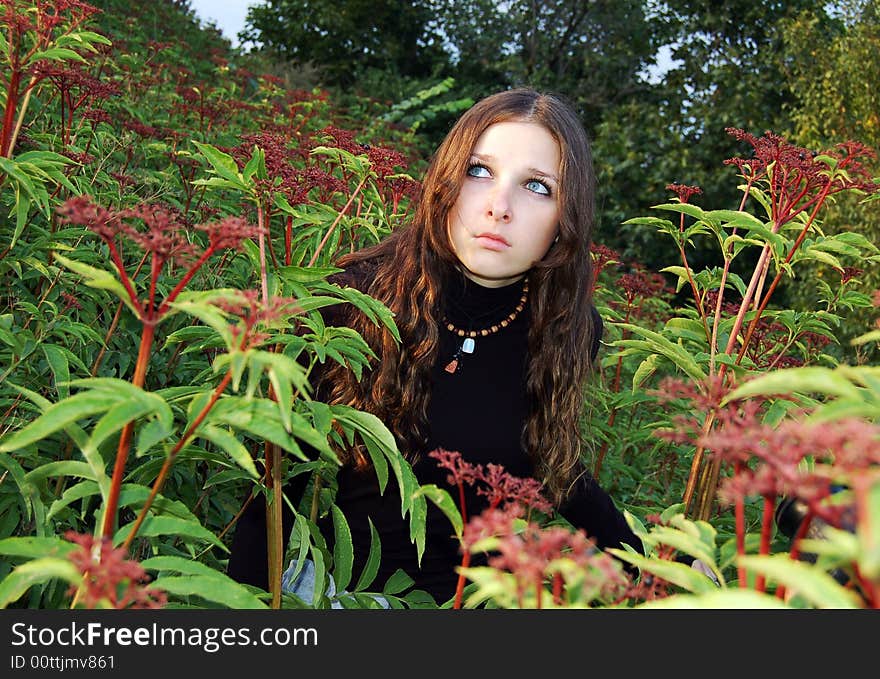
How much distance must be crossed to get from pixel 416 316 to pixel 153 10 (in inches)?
291

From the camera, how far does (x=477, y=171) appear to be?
182cm

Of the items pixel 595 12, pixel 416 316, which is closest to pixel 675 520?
pixel 416 316

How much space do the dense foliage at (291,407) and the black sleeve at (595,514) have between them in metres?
0.07

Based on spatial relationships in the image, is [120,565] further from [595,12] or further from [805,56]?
[595,12]

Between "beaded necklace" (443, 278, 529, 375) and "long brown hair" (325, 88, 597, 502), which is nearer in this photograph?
"long brown hair" (325, 88, 597, 502)

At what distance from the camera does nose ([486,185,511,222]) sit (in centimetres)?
168

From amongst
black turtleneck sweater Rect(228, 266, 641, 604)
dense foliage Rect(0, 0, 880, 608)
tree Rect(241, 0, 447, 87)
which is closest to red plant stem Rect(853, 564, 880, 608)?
dense foliage Rect(0, 0, 880, 608)

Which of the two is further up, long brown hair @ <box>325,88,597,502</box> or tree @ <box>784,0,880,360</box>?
tree @ <box>784,0,880,360</box>

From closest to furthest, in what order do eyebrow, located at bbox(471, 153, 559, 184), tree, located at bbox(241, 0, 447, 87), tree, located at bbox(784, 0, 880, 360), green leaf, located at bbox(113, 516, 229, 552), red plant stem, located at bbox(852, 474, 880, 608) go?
red plant stem, located at bbox(852, 474, 880, 608), green leaf, located at bbox(113, 516, 229, 552), eyebrow, located at bbox(471, 153, 559, 184), tree, located at bbox(784, 0, 880, 360), tree, located at bbox(241, 0, 447, 87)

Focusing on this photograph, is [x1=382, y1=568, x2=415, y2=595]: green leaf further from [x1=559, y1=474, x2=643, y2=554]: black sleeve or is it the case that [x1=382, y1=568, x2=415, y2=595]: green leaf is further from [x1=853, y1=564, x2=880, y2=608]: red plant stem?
[x1=853, y1=564, x2=880, y2=608]: red plant stem

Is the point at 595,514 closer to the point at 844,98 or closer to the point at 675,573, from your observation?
the point at 675,573

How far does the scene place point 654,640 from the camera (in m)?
0.63

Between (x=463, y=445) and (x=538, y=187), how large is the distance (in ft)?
1.99

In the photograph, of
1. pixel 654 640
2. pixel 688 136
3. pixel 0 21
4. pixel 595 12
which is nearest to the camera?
pixel 654 640
